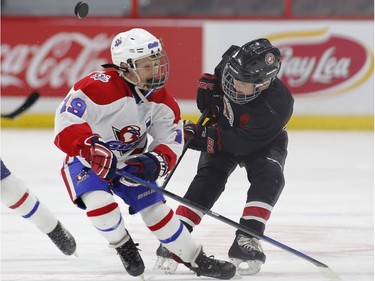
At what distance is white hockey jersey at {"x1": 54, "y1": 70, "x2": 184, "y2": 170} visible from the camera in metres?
3.01

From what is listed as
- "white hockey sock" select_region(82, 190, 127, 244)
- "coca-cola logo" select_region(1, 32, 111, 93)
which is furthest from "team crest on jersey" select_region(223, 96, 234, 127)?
"coca-cola logo" select_region(1, 32, 111, 93)

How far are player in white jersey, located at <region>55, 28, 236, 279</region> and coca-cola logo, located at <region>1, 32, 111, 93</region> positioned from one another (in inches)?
161

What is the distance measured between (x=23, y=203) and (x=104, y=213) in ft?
1.73

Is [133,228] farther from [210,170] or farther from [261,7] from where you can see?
[261,7]

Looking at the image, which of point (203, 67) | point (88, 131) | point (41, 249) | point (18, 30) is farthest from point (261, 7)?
point (88, 131)

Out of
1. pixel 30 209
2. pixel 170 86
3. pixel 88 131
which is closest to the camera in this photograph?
pixel 88 131

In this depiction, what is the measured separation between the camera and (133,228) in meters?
4.13

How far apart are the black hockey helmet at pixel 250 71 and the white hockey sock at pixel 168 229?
1.87 ft

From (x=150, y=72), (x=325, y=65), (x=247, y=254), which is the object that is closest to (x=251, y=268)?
(x=247, y=254)

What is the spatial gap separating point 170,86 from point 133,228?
10.2ft

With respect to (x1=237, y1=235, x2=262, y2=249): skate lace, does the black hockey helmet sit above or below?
above

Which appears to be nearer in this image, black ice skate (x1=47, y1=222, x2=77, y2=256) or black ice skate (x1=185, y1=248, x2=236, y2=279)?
black ice skate (x1=185, y1=248, x2=236, y2=279)

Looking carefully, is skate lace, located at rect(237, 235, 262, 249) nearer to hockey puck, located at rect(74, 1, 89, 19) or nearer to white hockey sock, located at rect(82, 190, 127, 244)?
white hockey sock, located at rect(82, 190, 127, 244)

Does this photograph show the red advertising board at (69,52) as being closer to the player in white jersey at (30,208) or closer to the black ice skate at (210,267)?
the player in white jersey at (30,208)
